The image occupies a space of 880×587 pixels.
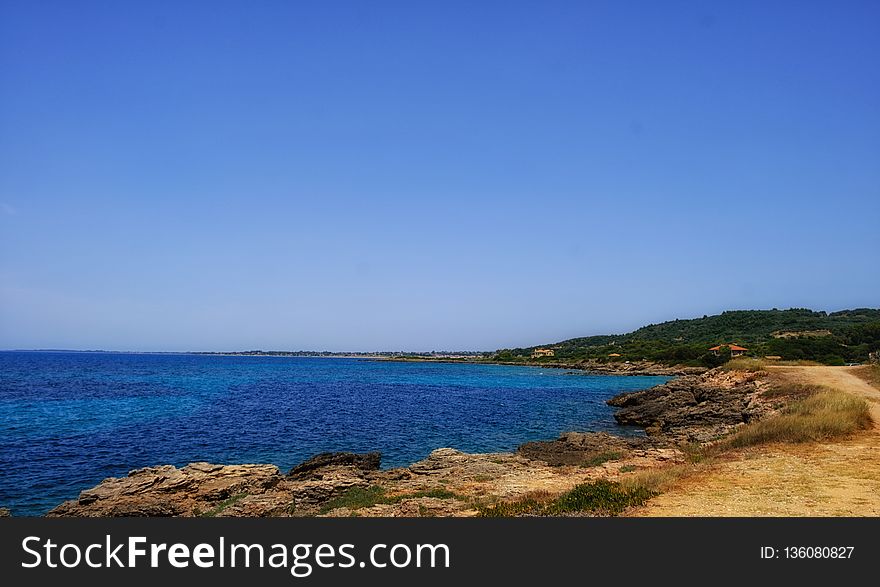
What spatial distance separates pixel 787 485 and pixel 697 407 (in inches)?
1180

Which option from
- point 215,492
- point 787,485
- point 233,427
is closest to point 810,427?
point 787,485

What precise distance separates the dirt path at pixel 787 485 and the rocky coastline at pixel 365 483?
387cm

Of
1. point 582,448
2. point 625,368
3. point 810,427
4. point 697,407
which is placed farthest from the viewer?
point 625,368

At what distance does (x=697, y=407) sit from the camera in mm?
40594

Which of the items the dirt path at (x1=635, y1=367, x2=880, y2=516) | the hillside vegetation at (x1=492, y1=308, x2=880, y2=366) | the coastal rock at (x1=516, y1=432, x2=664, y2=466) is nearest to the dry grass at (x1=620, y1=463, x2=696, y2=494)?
the dirt path at (x1=635, y1=367, x2=880, y2=516)

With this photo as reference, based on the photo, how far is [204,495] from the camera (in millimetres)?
19891

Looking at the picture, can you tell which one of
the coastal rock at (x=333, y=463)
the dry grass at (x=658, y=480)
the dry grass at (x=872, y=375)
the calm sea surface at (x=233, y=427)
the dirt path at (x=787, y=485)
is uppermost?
the dirt path at (x=787, y=485)

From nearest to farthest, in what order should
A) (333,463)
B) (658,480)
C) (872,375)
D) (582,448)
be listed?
(658,480), (333,463), (582,448), (872,375)

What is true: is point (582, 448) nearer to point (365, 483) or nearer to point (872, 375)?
point (365, 483)

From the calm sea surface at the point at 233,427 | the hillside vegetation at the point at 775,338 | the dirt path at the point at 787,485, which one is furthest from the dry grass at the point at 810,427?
the hillside vegetation at the point at 775,338

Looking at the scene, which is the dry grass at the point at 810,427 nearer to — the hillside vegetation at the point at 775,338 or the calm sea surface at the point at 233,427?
the calm sea surface at the point at 233,427

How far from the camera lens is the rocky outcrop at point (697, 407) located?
105 ft

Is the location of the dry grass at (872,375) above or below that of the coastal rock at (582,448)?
above

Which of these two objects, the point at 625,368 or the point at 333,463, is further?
the point at 625,368
